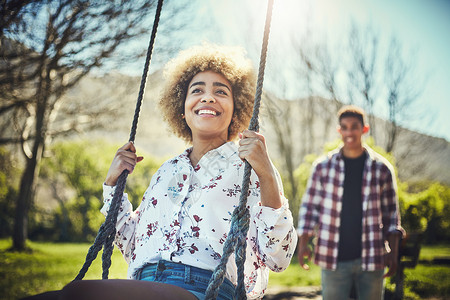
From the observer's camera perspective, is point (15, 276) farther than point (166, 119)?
Yes

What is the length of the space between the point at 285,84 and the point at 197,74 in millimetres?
10779

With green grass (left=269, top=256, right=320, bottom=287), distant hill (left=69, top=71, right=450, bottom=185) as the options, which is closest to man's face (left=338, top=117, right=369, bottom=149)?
green grass (left=269, top=256, right=320, bottom=287)

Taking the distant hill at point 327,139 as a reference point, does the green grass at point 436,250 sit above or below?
below

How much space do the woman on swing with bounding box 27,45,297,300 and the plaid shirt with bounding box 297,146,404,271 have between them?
4.28 ft

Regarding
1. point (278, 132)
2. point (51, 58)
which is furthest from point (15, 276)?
point (278, 132)

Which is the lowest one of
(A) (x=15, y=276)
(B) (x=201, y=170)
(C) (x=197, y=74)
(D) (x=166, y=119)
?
(A) (x=15, y=276)

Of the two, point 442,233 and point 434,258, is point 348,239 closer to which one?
point 434,258

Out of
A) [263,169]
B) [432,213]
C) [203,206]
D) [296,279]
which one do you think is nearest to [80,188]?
[296,279]

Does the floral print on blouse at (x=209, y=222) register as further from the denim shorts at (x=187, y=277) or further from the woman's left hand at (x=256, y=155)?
the woman's left hand at (x=256, y=155)

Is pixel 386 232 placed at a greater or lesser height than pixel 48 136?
lesser

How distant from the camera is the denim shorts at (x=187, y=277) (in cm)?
134

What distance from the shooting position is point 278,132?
1427cm

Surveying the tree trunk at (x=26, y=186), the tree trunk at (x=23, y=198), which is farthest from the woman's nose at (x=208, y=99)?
the tree trunk at (x=23, y=198)

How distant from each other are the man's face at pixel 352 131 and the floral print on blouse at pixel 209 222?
1.62 meters
